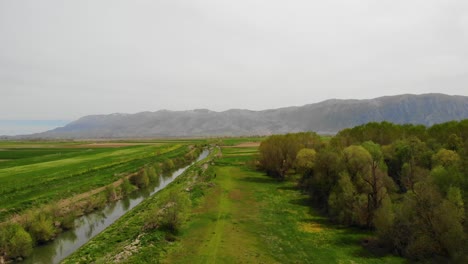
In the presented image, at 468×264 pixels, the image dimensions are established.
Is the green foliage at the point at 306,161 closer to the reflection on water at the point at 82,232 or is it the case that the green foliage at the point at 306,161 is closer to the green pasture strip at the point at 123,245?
the reflection on water at the point at 82,232

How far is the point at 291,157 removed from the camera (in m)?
77.4

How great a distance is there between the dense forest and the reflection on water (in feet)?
101

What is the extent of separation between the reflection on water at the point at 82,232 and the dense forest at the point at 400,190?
30935 mm

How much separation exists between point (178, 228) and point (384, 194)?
24437mm

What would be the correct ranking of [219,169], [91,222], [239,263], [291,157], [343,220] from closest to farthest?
1. [239,263]
2. [343,220]
3. [91,222]
4. [291,157]
5. [219,169]

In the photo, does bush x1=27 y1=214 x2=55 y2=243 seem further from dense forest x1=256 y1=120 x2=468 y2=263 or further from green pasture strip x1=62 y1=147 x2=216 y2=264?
dense forest x1=256 y1=120 x2=468 y2=263

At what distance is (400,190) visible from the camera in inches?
2189

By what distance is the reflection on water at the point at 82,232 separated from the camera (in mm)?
34406

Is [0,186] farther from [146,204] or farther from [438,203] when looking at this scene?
[438,203]

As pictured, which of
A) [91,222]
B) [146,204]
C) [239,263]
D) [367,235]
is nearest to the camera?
[239,263]

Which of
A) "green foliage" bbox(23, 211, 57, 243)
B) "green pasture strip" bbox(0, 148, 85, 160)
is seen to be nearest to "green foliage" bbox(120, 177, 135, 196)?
"green foliage" bbox(23, 211, 57, 243)

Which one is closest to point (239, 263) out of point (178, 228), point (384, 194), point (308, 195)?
point (178, 228)

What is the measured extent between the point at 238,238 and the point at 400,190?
112ft

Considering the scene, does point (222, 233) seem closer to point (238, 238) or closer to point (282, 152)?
point (238, 238)
